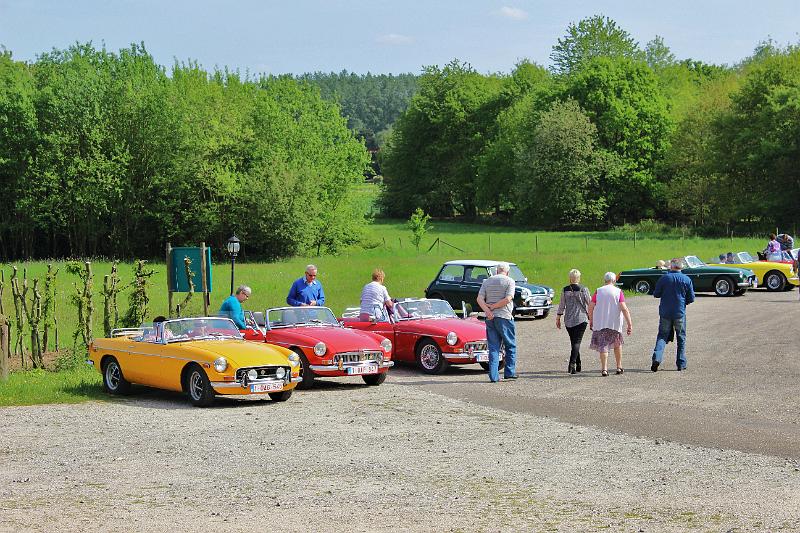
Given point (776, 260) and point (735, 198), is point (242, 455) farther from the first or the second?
point (735, 198)

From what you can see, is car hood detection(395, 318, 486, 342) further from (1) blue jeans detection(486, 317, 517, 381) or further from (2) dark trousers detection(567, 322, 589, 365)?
(2) dark trousers detection(567, 322, 589, 365)

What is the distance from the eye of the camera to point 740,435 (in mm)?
12500

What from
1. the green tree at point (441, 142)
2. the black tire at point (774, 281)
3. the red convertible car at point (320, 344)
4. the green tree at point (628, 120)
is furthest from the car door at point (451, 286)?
the green tree at point (441, 142)

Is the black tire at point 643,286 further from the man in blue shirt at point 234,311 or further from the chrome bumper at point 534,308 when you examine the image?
the man in blue shirt at point 234,311

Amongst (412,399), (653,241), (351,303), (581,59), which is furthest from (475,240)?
(412,399)

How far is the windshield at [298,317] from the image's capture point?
1805 centimetres

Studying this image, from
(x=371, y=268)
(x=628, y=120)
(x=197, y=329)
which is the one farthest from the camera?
(x=628, y=120)

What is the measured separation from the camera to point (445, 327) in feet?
62.6

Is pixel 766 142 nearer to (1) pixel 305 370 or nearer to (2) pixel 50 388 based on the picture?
(1) pixel 305 370

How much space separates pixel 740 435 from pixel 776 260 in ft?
88.6

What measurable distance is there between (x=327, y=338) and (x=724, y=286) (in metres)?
21.8

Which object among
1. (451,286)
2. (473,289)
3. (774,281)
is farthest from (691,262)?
(451,286)

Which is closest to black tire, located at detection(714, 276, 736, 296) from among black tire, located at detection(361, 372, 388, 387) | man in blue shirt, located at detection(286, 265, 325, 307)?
man in blue shirt, located at detection(286, 265, 325, 307)

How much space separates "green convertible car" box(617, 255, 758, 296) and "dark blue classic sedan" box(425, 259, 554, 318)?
22.5ft
